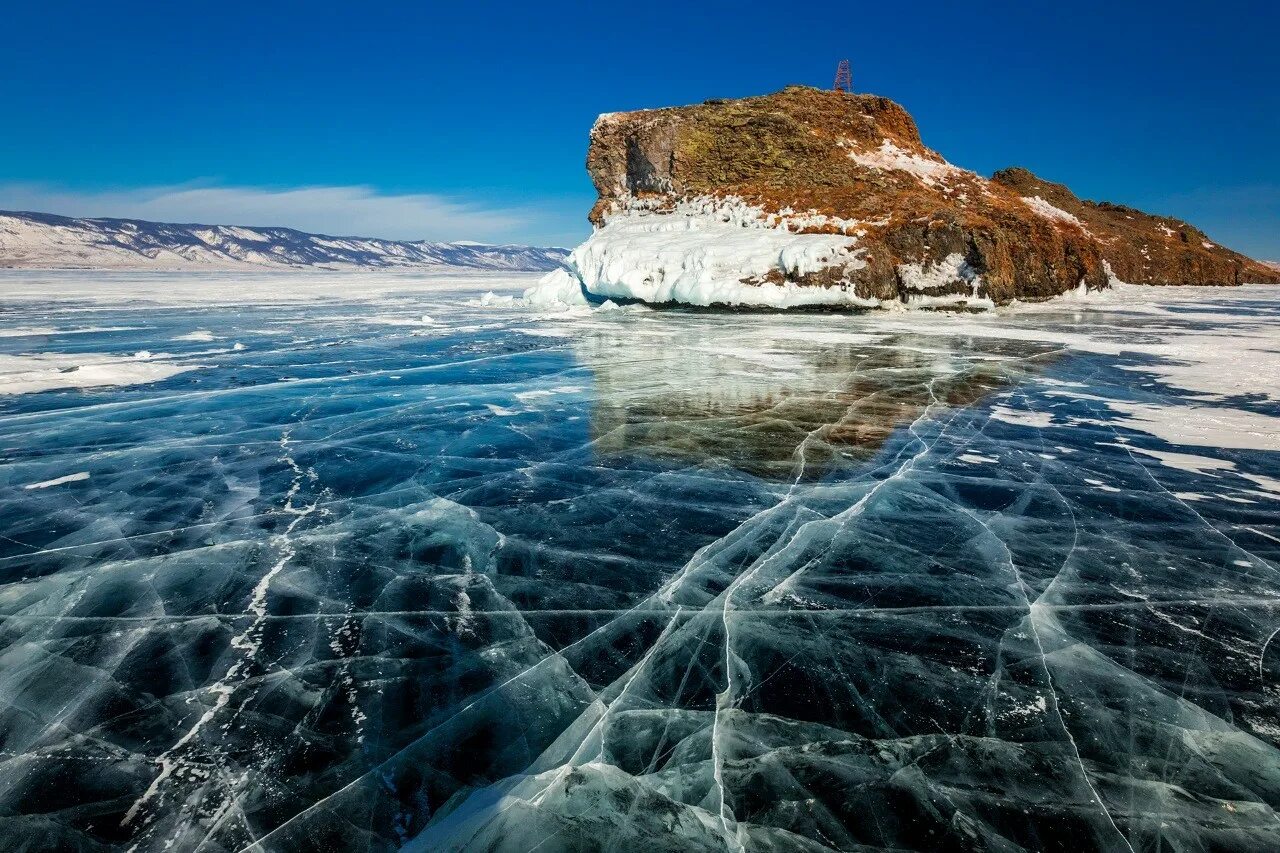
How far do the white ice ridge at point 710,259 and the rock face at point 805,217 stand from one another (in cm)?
5

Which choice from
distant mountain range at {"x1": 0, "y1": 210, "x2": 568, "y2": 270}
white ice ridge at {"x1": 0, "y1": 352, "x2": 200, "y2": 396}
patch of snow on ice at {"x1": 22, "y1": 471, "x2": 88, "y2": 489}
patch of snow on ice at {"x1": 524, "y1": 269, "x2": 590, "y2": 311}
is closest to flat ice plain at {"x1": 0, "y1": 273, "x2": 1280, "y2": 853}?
patch of snow on ice at {"x1": 22, "y1": 471, "x2": 88, "y2": 489}

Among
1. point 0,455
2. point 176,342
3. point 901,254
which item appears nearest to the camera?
point 0,455

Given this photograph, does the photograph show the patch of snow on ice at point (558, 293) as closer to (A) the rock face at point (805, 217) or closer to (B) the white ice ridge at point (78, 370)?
(A) the rock face at point (805, 217)

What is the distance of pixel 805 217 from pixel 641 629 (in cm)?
2114

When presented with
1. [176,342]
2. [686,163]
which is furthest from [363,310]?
[686,163]

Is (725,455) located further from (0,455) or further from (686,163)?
(686,163)

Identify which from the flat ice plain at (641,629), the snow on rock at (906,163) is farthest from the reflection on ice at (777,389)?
the snow on rock at (906,163)

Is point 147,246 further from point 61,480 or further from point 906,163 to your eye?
point 61,480

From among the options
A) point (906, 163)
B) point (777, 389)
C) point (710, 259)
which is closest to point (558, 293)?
point (710, 259)

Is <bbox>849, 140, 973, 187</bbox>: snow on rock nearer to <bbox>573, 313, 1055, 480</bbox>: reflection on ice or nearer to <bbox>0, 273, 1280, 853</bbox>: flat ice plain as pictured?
<bbox>573, 313, 1055, 480</bbox>: reflection on ice

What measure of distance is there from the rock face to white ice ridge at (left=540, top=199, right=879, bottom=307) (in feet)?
0.16

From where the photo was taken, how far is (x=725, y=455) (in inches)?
215

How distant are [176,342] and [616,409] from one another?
10.8 metres

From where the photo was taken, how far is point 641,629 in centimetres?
295
